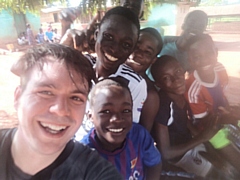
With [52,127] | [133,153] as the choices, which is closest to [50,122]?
[52,127]

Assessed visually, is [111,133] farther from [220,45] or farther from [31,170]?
[220,45]

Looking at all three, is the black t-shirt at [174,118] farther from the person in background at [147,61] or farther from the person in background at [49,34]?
the person in background at [49,34]

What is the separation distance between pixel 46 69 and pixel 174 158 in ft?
3.27

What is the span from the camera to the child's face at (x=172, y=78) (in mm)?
1289

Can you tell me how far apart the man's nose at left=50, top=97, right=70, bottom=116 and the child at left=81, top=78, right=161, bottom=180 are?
1.12 ft

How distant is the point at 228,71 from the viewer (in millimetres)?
1338

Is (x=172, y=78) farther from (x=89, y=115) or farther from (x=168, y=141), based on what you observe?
(x=89, y=115)

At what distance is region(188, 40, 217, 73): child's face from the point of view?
129cm

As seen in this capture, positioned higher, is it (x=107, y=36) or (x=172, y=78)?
(x=107, y=36)

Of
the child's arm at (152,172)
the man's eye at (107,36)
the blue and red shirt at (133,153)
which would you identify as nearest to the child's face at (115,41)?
the man's eye at (107,36)

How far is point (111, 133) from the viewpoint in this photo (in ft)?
3.39

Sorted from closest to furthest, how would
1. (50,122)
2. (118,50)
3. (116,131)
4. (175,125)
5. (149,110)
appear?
(50,122)
(116,131)
(118,50)
(149,110)
(175,125)

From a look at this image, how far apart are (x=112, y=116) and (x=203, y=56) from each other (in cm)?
64

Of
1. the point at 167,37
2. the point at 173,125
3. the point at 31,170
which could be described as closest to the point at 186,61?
the point at 167,37
